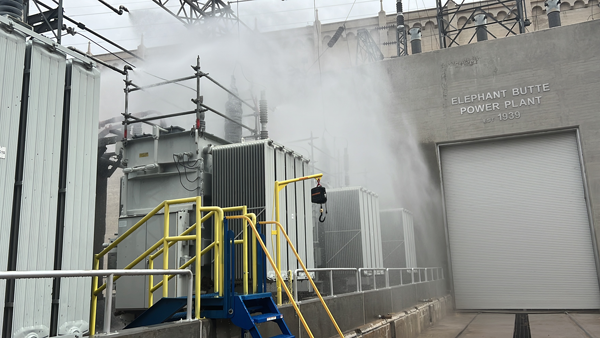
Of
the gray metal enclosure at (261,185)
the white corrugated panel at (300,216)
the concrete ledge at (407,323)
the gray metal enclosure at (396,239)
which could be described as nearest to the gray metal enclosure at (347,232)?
the concrete ledge at (407,323)

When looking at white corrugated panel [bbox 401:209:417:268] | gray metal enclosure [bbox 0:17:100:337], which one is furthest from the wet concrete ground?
gray metal enclosure [bbox 0:17:100:337]

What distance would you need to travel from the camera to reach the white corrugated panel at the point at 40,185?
5000 mm

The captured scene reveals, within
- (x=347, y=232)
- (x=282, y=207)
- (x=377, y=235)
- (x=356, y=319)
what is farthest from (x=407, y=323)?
(x=377, y=235)

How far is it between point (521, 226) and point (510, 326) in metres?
7.37

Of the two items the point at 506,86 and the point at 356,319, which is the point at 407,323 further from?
the point at 506,86

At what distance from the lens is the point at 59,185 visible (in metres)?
5.54

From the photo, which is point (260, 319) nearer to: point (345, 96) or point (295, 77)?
point (295, 77)

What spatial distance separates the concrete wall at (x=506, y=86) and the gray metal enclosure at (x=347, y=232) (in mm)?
7919

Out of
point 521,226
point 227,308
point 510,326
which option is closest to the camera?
point 227,308

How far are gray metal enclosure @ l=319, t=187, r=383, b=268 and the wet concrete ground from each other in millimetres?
3048

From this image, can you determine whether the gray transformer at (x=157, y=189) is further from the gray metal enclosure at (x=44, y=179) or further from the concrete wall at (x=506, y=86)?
the concrete wall at (x=506, y=86)

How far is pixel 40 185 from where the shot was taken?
5.28 m

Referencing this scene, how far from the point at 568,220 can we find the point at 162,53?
18293 millimetres

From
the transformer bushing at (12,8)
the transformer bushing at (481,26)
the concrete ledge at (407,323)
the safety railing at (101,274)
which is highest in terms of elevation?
the transformer bushing at (481,26)
